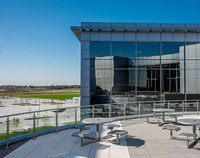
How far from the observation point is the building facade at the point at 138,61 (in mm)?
14242

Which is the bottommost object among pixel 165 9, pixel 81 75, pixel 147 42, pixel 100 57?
pixel 81 75

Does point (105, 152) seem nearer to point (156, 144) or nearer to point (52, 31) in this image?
point (156, 144)

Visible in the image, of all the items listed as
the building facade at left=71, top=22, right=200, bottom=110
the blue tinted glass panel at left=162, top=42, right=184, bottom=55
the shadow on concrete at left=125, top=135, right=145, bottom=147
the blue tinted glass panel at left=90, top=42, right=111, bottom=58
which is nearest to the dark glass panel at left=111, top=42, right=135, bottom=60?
the building facade at left=71, top=22, right=200, bottom=110

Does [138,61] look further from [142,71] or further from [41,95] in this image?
[41,95]

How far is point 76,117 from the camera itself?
817cm

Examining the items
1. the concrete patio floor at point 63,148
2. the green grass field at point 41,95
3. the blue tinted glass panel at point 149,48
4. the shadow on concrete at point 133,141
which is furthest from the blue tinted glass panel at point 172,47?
the green grass field at point 41,95

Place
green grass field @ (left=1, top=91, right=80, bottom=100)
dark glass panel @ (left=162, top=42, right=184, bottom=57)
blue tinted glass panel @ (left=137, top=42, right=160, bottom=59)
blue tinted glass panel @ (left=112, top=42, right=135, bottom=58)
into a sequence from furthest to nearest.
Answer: green grass field @ (left=1, top=91, right=80, bottom=100)
dark glass panel @ (left=162, top=42, right=184, bottom=57)
blue tinted glass panel @ (left=137, top=42, right=160, bottom=59)
blue tinted glass panel @ (left=112, top=42, right=135, bottom=58)

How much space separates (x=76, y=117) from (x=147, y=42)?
961 centimetres

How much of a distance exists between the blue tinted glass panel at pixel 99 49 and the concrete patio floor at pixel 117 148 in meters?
8.50

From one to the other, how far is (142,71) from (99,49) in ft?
13.0

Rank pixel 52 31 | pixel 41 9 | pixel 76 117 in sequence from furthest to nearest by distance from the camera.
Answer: pixel 52 31 → pixel 41 9 → pixel 76 117

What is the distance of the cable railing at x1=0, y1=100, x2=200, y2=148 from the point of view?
233 inches

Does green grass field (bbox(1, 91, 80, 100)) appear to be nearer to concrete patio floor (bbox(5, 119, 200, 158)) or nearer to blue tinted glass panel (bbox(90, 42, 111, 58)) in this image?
blue tinted glass panel (bbox(90, 42, 111, 58))

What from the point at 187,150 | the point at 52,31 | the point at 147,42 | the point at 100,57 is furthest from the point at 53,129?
the point at 52,31
